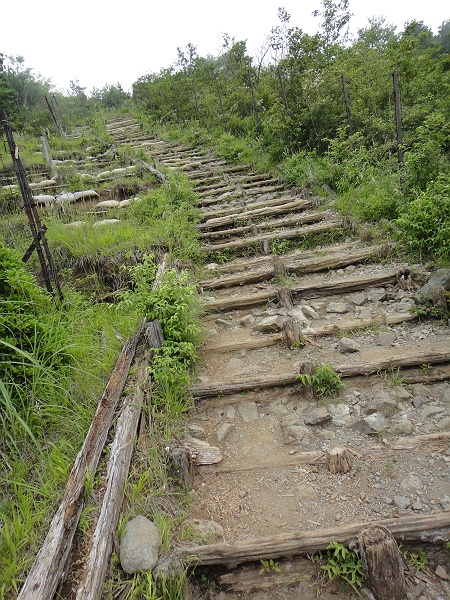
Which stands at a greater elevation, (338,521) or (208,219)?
(208,219)

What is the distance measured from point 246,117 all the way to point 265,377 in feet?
39.1

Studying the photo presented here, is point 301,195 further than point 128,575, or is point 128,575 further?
point 301,195

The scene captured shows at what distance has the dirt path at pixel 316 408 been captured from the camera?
6.37 feet

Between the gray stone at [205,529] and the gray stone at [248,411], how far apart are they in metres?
0.88

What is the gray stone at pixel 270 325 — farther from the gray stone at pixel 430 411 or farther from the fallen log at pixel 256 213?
the fallen log at pixel 256 213

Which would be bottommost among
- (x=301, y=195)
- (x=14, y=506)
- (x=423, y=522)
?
(x=423, y=522)

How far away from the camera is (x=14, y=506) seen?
1.87m

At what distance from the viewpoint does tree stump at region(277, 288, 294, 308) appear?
406 cm

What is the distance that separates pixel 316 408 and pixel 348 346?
0.74 metres

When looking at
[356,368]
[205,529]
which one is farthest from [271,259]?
[205,529]

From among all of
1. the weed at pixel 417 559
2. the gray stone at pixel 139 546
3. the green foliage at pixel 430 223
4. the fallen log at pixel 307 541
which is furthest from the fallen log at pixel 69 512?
the green foliage at pixel 430 223

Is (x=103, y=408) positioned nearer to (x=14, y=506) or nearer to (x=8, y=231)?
(x=14, y=506)

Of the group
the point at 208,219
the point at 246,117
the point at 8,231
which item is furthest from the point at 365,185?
the point at 246,117

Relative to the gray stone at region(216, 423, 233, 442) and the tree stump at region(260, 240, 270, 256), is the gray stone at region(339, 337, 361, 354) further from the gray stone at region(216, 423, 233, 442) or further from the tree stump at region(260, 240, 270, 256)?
the tree stump at region(260, 240, 270, 256)
